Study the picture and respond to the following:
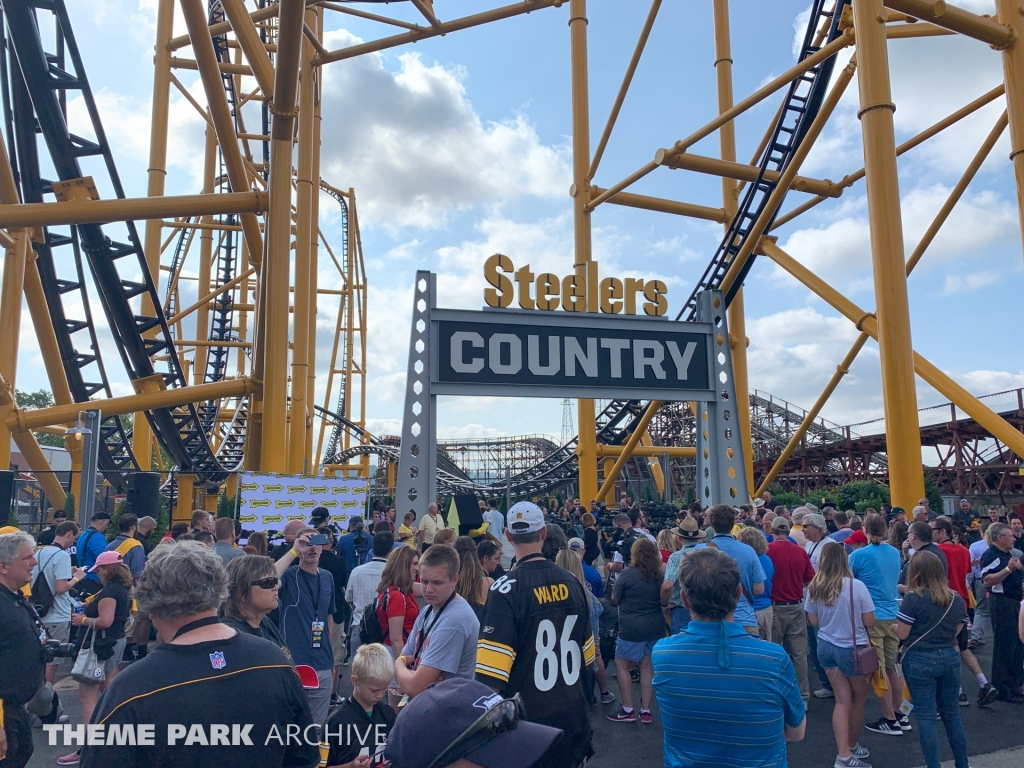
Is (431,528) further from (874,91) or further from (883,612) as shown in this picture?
(874,91)

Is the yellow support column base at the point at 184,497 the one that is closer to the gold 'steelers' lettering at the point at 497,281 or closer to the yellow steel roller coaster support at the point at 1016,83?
the gold 'steelers' lettering at the point at 497,281

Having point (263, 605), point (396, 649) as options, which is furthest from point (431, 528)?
point (263, 605)

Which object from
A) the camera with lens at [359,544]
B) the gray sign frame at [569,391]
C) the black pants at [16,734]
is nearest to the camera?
the black pants at [16,734]

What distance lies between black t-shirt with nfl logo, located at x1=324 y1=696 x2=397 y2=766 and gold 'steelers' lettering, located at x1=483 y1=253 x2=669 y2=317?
1077 cm

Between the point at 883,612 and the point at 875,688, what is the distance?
586 mm

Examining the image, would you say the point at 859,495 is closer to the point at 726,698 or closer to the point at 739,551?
the point at 739,551

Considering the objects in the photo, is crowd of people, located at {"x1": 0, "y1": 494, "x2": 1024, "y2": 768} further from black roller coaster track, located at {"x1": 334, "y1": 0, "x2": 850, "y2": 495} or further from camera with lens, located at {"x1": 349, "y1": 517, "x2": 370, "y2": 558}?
black roller coaster track, located at {"x1": 334, "y1": 0, "x2": 850, "y2": 495}

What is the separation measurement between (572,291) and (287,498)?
6.45 metres

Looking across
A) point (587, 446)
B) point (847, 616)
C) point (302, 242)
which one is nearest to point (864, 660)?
point (847, 616)

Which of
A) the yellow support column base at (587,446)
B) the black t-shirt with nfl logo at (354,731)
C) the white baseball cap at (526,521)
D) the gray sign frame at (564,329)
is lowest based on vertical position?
the black t-shirt with nfl logo at (354,731)

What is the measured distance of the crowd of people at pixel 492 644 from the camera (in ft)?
6.53

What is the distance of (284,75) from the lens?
8.88 m

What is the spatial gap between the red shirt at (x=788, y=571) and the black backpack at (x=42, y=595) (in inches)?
244

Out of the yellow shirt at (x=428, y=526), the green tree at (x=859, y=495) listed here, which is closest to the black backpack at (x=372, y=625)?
the yellow shirt at (x=428, y=526)
